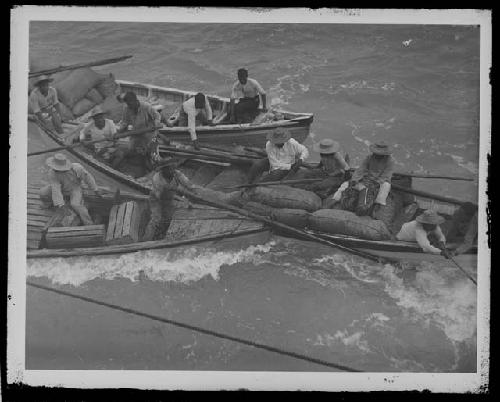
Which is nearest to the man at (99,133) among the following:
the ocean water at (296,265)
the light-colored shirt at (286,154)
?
the ocean water at (296,265)

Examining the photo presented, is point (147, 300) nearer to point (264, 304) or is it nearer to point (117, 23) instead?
point (264, 304)

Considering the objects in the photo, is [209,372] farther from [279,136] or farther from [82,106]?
[82,106]

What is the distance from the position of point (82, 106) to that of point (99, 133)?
1.42ft

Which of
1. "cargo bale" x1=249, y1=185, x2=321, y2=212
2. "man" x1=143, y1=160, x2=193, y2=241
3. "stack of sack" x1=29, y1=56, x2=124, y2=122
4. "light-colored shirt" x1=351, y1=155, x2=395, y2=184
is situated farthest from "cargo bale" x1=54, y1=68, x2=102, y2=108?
"light-colored shirt" x1=351, y1=155, x2=395, y2=184

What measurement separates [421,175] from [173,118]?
333 centimetres

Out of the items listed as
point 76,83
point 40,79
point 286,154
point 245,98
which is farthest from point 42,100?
point 286,154

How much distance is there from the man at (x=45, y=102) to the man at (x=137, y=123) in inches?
33.0

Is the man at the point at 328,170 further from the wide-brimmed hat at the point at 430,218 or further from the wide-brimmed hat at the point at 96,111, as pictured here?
the wide-brimmed hat at the point at 96,111

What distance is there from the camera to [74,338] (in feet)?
27.0

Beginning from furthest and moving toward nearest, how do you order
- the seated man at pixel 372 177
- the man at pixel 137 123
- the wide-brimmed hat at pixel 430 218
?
the man at pixel 137 123
the seated man at pixel 372 177
the wide-brimmed hat at pixel 430 218

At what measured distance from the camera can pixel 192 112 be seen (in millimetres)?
8711

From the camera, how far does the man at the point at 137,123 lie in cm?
866

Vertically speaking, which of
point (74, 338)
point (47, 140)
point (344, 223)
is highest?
point (47, 140)
